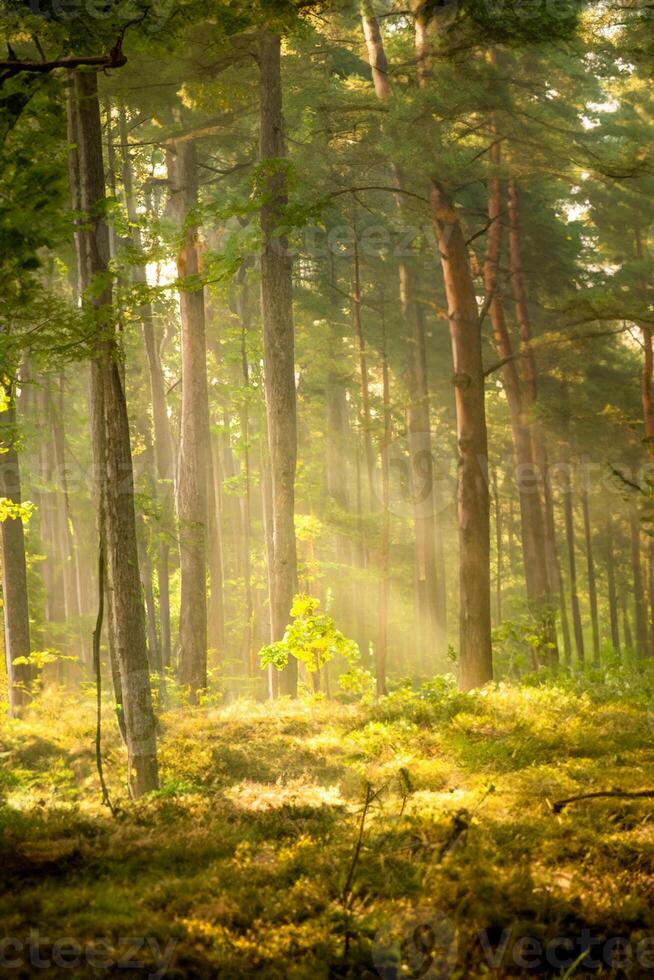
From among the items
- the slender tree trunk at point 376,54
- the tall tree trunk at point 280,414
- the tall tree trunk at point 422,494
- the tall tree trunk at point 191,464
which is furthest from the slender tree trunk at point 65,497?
the slender tree trunk at point 376,54

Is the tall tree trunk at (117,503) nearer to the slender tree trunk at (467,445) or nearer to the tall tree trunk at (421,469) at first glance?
the slender tree trunk at (467,445)

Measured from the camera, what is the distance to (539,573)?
20141 mm

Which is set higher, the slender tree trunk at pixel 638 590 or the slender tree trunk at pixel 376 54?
the slender tree trunk at pixel 376 54

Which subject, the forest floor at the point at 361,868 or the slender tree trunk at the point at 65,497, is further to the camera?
the slender tree trunk at the point at 65,497

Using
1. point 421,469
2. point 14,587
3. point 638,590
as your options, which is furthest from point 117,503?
point 638,590

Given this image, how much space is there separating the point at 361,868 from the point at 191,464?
12686 mm

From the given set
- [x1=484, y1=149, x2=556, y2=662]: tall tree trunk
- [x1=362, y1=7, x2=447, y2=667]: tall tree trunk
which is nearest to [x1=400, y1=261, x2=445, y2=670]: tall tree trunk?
[x1=362, y1=7, x2=447, y2=667]: tall tree trunk

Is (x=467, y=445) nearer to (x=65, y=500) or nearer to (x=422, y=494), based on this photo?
(x=422, y=494)

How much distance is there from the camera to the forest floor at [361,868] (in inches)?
155

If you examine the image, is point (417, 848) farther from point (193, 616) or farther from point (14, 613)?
point (14, 613)

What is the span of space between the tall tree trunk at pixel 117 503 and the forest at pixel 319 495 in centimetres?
3

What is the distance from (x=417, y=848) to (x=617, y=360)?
2258 cm

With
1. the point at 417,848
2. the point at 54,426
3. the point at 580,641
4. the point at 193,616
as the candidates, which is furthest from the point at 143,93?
the point at 580,641

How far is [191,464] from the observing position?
16844mm
